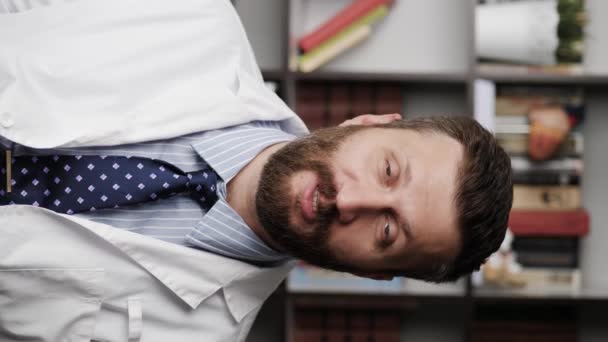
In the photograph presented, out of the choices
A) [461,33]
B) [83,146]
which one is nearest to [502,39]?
[461,33]

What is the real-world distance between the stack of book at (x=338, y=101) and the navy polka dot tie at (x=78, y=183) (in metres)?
1.58

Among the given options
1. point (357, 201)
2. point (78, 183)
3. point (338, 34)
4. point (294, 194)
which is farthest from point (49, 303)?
point (338, 34)

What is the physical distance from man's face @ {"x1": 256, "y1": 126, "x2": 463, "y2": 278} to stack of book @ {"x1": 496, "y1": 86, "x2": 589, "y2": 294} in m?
1.51

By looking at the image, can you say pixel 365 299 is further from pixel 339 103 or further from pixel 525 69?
pixel 525 69

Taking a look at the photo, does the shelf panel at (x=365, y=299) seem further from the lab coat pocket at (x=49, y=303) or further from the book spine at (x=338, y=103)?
the lab coat pocket at (x=49, y=303)

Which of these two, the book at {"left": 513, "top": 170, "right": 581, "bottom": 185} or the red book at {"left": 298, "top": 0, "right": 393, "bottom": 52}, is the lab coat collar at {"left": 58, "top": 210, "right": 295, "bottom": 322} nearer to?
the red book at {"left": 298, "top": 0, "right": 393, "bottom": 52}

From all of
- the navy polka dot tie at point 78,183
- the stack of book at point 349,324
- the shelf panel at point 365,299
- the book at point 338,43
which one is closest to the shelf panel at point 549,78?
the book at point 338,43

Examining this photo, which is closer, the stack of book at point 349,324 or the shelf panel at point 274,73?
the shelf panel at point 274,73

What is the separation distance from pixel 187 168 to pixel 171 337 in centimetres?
34

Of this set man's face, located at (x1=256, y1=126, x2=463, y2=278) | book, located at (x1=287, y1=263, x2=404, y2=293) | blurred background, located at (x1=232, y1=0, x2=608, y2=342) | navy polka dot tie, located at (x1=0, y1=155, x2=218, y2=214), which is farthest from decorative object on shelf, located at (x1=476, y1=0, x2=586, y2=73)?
navy polka dot tie, located at (x1=0, y1=155, x2=218, y2=214)

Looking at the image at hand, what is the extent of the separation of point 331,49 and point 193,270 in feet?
5.25

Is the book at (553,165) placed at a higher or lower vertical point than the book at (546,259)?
higher

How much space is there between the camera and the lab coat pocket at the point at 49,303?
1405 millimetres

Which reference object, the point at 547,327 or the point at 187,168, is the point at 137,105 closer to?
the point at 187,168
